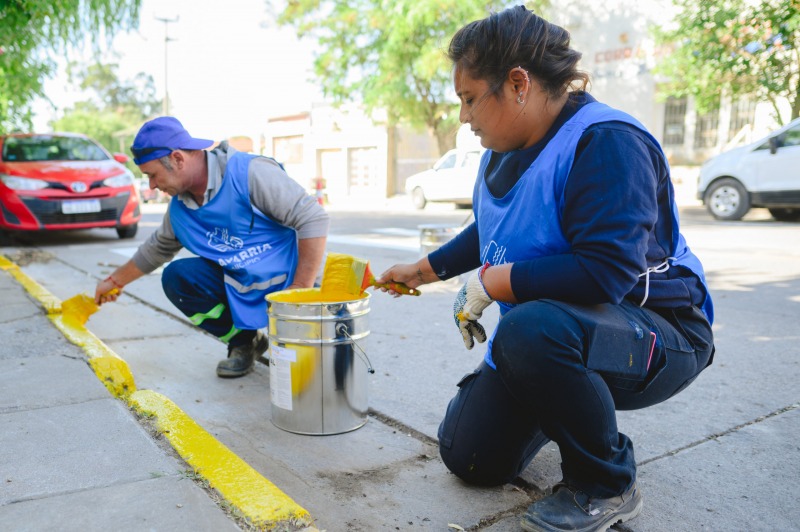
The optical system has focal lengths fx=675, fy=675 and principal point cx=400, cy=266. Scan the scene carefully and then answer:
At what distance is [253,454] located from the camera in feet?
7.94

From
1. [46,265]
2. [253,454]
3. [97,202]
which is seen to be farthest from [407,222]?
[253,454]

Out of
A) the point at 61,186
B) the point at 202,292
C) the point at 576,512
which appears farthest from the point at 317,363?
the point at 61,186

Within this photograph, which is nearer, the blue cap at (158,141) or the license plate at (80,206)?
the blue cap at (158,141)

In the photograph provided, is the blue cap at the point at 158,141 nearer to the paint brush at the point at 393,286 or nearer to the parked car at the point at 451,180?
the paint brush at the point at 393,286

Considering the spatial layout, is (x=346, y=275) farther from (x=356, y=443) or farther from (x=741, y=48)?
(x=741, y=48)

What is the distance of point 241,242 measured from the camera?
3074 millimetres

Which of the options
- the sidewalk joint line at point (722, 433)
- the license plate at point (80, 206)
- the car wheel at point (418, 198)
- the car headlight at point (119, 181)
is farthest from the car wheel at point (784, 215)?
the license plate at point (80, 206)

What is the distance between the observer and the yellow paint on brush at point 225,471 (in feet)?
5.95

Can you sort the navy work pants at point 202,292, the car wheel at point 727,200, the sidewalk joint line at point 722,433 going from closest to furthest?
the sidewalk joint line at point 722,433, the navy work pants at point 202,292, the car wheel at point 727,200

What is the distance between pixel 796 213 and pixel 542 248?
1281cm

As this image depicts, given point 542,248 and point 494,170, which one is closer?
point 542,248

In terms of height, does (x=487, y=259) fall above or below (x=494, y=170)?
below

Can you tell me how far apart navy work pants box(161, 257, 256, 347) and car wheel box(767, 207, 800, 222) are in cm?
1106

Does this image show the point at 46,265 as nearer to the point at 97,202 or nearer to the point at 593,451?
the point at 97,202
